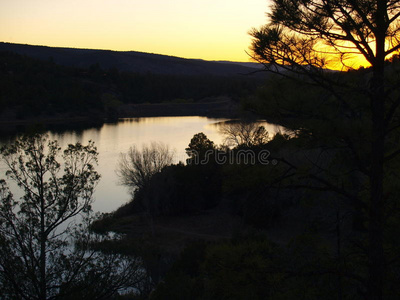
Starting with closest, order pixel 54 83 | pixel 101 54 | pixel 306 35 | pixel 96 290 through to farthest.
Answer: pixel 306 35 → pixel 96 290 → pixel 54 83 → pixel 101 54

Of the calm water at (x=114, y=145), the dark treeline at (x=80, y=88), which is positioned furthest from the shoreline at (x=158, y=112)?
the calm water at (x=114, y=145)

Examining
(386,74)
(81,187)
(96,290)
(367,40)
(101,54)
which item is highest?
(101,54)

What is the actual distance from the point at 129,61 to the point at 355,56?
125 m

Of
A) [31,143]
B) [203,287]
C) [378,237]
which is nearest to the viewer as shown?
[378,237]

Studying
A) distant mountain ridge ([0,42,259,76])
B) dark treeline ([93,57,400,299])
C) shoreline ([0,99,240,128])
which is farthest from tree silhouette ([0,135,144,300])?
distant mountain ridge ([0,42,259,76])

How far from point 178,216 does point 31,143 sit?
11622 mm

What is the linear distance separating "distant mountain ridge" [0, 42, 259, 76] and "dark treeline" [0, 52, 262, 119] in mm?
34616

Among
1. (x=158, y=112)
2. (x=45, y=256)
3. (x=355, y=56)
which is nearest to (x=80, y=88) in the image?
(x=158, y=112)

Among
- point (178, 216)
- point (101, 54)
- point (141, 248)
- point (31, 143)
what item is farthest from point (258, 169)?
point (101, 54)

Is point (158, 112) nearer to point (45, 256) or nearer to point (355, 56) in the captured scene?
point (45, 256)

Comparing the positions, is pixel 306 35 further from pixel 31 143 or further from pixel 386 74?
pixel 31 143

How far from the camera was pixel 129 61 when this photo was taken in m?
125

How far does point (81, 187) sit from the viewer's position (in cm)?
862

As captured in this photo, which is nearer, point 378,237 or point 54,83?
point 378,237
